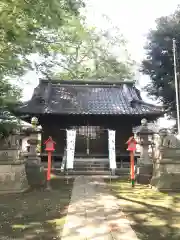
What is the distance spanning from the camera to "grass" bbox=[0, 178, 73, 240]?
499 cm

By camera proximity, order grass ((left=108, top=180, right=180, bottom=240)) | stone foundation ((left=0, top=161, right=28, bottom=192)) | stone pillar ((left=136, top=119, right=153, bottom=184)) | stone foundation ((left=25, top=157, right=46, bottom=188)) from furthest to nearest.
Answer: stone pillar ((left=136, top=119, right=153, bottom=184)), stone foundation ((left=25, top=157, right=46, bottom=188)), stone foundation ((left=0, top=161, right=28, bottom=192)), grass ((left=108, top=180, right=180, bottom=240))

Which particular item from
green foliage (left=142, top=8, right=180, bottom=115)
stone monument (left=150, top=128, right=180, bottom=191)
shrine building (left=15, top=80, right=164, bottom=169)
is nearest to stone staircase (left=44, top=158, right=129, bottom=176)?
shrine building (left=15, top=80, right=164, bottom=169)

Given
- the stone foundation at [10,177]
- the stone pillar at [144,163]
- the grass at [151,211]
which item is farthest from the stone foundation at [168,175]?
the stone foundation at [10,177]

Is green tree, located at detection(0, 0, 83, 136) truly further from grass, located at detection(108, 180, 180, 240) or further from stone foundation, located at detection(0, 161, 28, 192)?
grass, located at detection(108, 180, 180, 240)

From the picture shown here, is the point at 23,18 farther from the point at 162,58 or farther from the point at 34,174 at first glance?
the point at 162,58

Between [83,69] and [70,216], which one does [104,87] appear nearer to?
[83,69]

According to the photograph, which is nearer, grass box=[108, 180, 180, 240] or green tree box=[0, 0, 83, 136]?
grass box=[108, 180, 180, 240]

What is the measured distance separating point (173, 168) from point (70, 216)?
523cm

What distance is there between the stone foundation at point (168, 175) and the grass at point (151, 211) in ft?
1.60

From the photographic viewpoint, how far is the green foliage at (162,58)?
2695 cm

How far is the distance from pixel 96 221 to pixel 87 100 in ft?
46.6

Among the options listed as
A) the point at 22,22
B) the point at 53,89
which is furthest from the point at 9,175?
the point at 53,89

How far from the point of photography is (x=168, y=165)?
9781 millimetres

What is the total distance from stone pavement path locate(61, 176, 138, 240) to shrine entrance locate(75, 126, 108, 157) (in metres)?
9.52
